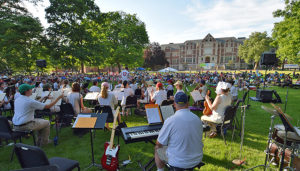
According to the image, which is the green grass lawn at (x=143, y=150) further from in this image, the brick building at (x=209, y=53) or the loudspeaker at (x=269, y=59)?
the brick building at (x=209, y=53)

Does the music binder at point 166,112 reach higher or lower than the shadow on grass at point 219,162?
higher

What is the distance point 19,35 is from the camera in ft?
59.0

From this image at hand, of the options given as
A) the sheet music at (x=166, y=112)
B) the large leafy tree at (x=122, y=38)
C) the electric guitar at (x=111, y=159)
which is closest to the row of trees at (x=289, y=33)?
the sheet music at (x=166, y=112)

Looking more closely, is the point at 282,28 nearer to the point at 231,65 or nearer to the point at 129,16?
the point at 129,16

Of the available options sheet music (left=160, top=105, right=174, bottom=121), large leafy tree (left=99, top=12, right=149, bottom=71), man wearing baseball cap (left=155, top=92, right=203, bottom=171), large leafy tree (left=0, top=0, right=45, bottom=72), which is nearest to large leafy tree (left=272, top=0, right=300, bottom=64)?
sheet music (left=160, top=105, right=174, bottom=121)

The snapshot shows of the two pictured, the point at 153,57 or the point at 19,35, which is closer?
the point at 19,35

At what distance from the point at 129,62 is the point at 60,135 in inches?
929

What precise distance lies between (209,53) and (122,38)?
5326cm

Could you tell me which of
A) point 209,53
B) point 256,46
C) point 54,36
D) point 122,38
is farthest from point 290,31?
point 209,53

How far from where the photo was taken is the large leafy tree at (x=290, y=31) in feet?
49.7

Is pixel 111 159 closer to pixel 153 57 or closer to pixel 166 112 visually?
pixel 166 112

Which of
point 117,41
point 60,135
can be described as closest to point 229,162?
point 60,135

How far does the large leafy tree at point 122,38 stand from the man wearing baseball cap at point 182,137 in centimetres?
2563

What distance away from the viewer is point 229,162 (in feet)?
13.1
